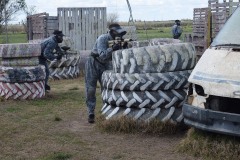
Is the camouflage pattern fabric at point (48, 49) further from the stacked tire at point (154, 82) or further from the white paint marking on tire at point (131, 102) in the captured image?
the white paint marking on tire at point (131, 102)

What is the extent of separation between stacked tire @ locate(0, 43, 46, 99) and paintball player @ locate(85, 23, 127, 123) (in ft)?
9.88

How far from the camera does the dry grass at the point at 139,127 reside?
300 inches

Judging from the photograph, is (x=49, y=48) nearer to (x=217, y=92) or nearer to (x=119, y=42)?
(x=119, y=42)

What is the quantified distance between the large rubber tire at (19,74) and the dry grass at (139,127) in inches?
158

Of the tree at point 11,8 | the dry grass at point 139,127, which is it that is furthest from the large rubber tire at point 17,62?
the tree at point 11,8

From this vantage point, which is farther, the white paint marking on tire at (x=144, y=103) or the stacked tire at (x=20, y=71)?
the stacked tire at (x=20, y=71)

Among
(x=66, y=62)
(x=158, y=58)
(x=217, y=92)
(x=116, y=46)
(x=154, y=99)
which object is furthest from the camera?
(x=66, y=62)

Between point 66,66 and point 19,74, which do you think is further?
point 66,66

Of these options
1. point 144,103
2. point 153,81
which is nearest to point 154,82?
point 153,81

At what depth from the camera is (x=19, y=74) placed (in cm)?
1143

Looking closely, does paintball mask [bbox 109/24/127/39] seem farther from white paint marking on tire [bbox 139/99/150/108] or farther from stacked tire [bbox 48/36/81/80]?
stacked tire [bbox 48/36/81/80]

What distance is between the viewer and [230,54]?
6.14 meters

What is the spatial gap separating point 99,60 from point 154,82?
161 cm

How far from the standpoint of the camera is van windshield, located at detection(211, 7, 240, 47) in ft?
21.4
